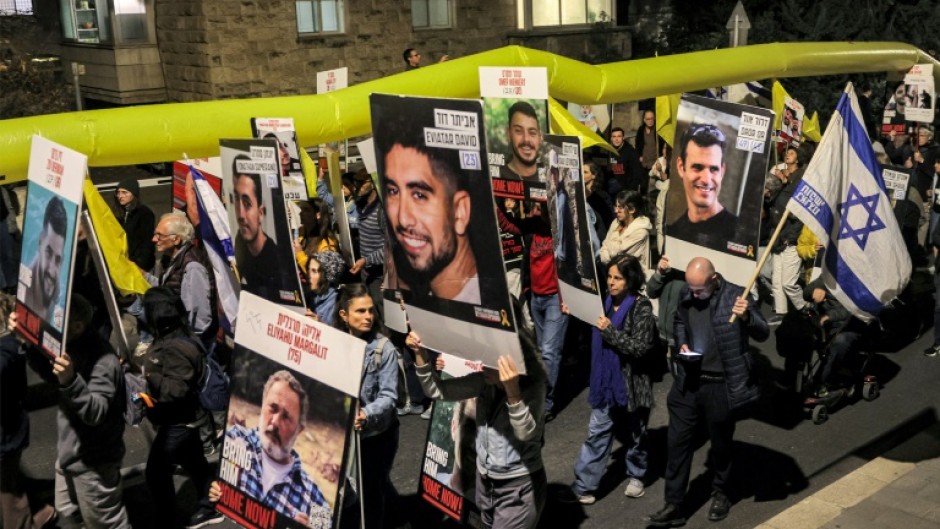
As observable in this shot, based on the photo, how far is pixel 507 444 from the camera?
6.14 meters

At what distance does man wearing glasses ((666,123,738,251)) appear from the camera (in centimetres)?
845

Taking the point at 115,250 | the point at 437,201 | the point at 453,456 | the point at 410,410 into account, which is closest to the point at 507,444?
the point at 453,456

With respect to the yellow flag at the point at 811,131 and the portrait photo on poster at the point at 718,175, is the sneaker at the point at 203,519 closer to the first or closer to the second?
the portrait photo on poster at the point at 718,175

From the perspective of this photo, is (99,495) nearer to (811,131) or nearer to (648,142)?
(811,131)

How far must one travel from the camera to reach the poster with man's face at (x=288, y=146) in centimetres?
870

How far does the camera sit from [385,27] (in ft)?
76.5

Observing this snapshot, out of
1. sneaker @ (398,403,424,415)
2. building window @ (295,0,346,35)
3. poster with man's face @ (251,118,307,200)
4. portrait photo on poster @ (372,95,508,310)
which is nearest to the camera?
portrait photo on poster @ (372,95,508,310)

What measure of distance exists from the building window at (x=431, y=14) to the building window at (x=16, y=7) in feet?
26.6

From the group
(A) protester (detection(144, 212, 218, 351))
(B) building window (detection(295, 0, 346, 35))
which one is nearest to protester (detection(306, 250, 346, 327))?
(A) protester (detection(144, 212, 218, 351))

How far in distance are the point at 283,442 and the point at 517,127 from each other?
13.9 feet

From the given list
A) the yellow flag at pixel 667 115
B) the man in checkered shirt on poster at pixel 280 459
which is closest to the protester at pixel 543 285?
the man in checkered shirt on poster at pixel 280 459

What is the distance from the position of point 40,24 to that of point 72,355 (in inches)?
790

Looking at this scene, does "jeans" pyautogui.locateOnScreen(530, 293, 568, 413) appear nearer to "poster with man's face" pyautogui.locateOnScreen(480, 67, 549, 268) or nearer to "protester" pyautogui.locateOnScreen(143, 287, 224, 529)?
"poster with man's face" pyautogui.locateOnScreen(480, 67, 549, 268)

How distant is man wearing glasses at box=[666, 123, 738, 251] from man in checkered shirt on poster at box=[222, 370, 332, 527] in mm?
3990
